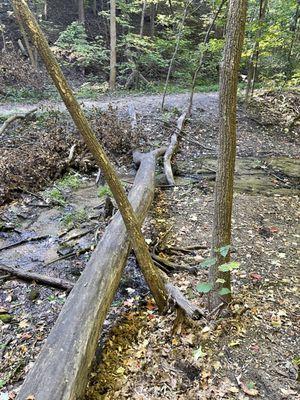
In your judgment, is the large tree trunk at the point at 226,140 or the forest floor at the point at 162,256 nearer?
the large tree trunk at the point at 226,140

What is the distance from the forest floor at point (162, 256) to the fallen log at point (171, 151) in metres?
0.25

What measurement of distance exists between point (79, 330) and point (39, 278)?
1.78 metres

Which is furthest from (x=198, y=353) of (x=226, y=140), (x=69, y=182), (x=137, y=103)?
(x=137, y=103)

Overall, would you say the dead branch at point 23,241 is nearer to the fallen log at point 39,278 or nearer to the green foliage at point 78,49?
the fallen log at point 39,278

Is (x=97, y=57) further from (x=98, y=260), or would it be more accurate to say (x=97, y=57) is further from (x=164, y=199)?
(x=98, y=260)

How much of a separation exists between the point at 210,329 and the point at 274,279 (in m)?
1.47

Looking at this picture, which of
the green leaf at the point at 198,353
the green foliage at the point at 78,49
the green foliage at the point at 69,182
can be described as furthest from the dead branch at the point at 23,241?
the green foliage at the point at 78,49

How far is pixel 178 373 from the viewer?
3289 mm

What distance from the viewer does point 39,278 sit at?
15.6 feet

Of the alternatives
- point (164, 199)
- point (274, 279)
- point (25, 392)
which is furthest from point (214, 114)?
point (25, 392)

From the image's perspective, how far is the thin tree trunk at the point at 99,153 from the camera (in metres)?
2.97

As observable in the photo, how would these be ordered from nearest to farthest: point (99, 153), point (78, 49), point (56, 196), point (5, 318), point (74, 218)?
point (99, 153) < point (5, 318) < point (74, 218) < point (56, 196) < point (78, 49)

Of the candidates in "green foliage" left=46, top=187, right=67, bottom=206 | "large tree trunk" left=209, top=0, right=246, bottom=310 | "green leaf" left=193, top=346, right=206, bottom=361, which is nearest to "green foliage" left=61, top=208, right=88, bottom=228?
"green foliage" left=46, top=187, right=67, bottom=206

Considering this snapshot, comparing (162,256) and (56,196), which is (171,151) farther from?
(162,256)
